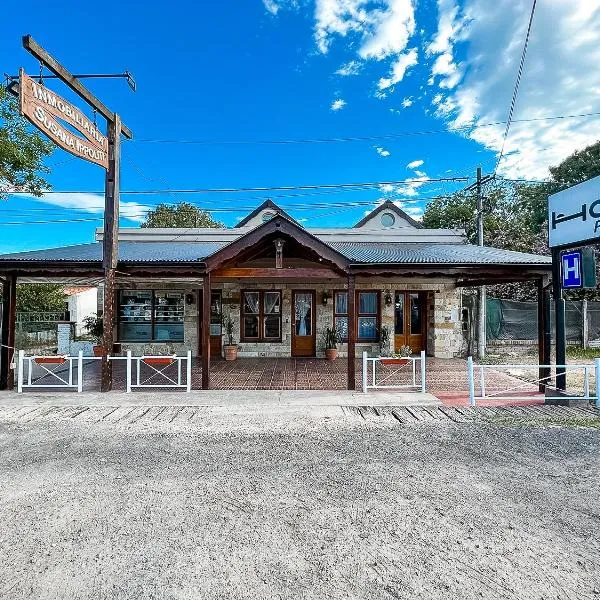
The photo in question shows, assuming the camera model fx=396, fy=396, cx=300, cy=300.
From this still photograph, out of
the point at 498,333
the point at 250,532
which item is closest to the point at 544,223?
the point at 498,333

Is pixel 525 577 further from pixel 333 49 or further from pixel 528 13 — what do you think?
pixel 333 49

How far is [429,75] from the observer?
15984mm

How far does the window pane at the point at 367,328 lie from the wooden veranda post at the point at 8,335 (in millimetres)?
9346

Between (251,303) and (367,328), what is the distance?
3930mm

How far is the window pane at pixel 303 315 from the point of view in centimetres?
1315

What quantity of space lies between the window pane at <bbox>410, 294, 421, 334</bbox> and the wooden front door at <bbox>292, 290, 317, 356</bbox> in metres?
3.32

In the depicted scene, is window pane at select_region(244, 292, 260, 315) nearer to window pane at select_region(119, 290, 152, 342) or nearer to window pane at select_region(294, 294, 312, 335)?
window pane at select_region(294, 294, 312, 335)

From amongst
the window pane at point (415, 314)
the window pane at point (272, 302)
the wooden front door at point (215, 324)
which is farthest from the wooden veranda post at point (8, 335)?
the window pane at point (415, 314)

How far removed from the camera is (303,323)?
13.2 metres

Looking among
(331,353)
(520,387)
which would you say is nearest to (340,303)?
(331,353)

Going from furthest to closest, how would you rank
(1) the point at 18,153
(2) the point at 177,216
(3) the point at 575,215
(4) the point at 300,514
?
(2) the point at 177,216, (1) the point at 18,153, (3) the point at 575,215, (4) the point at 300,514

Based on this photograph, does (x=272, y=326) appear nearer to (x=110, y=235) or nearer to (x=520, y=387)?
(x=110, y=235)

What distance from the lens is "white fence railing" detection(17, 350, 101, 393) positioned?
26.0ft

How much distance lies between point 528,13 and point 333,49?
9.23 metres
